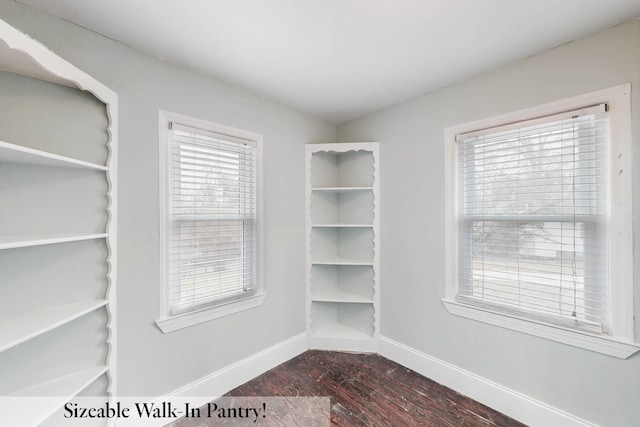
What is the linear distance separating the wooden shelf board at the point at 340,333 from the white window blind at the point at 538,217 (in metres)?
1.09

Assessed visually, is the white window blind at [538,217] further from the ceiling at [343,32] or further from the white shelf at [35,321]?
the white shelf at [35,321]

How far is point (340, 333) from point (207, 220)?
1.76 m

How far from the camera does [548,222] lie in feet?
5.18

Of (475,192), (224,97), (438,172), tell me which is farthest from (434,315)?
(224,97)


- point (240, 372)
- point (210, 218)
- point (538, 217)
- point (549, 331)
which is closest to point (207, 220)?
point (210, 218)

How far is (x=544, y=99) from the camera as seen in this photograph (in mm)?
1556

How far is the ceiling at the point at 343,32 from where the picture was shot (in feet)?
4.00

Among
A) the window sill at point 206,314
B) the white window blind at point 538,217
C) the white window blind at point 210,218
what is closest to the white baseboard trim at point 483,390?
the white window blind at point 538,217

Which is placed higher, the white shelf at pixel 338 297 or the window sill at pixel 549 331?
the window sill at pixel 549 331

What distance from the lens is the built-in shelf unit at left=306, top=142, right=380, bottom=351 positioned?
2490 millimetres

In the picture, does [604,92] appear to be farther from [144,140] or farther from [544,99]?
[144,140]

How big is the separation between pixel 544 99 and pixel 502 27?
0.55m

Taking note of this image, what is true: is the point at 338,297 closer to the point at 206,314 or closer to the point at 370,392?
the point at 370,392

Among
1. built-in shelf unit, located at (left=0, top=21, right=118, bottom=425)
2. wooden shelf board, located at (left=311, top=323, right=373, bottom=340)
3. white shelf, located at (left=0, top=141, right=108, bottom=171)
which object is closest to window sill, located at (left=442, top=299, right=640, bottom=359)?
wooden shelf board, located at (left=311, top=323, right=373, bottom=340)
